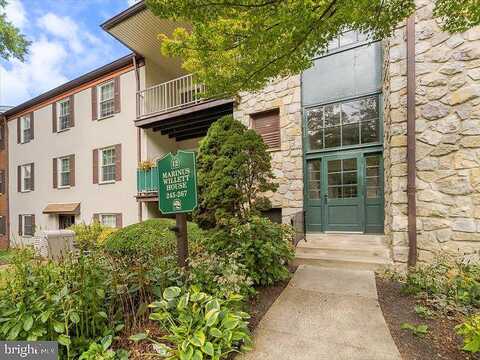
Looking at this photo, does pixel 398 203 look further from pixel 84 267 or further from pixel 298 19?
pixel 84 267

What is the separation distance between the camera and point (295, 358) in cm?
266

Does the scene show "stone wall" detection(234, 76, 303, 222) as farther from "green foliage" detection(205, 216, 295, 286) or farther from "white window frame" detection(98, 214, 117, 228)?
"white window frame" detection(98, 214, 117, 228)

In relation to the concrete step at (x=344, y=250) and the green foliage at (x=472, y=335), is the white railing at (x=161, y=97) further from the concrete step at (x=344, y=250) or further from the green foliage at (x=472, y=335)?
the green foliage at (x=472, y=335)

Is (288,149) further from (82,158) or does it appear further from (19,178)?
(19,178)

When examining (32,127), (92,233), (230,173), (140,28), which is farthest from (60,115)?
(230,173)

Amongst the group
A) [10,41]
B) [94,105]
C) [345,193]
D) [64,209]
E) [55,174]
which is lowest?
[64,209]

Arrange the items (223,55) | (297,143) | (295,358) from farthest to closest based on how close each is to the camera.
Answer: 1. (297,143)
2. (223,55)
3. (295,358)

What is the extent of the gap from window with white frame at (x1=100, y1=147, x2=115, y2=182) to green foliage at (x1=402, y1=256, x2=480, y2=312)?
34.7ft

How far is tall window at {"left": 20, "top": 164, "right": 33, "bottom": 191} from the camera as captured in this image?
1454 cm

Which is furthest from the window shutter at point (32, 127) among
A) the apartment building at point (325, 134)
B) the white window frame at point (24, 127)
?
the apartment building at point (325, 134)

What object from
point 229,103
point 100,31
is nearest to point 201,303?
point 229,103

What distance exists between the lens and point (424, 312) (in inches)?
129

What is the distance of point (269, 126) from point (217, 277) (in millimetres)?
5324

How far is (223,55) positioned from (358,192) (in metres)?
4.57
